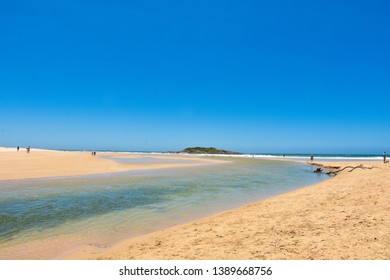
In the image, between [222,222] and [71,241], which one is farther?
[222,222]

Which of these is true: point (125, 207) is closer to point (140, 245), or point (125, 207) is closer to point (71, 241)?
point (71, 241)

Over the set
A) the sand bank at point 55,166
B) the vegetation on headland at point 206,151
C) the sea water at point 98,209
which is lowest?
the sea water at point 98,209

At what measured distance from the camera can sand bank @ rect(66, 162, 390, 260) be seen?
5.57 m

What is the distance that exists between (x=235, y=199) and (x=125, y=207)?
569 cm

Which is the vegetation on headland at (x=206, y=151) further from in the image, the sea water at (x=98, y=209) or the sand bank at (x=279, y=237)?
the sand bank at (x=279, y=237)

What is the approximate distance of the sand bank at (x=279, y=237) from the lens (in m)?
5.57

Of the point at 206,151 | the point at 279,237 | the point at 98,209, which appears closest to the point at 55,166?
the point at 98,209

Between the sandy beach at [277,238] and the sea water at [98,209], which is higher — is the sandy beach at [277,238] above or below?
above

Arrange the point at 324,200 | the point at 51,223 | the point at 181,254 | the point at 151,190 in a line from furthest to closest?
the point at 151,190 < the point at 324,200 < the point at 51,223 < the point at 181,254

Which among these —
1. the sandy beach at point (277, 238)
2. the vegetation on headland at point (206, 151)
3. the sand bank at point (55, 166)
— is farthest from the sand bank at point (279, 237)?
the vegetation on headland at point (206, 151)

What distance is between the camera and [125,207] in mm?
11844

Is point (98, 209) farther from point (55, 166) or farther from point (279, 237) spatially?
point (55, 166)
